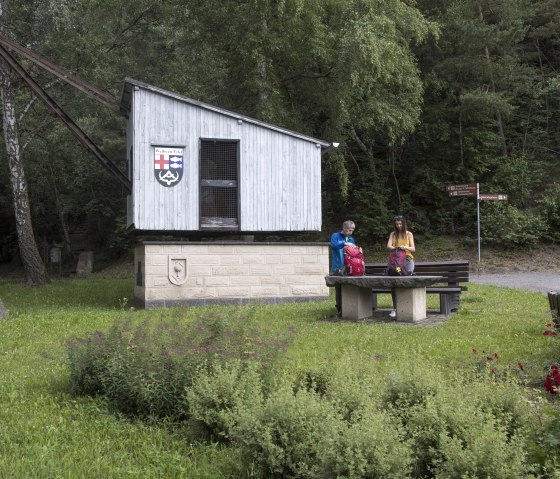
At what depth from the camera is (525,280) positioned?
2236cm

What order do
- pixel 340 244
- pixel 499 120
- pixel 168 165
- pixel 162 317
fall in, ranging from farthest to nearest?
pixel 499 120 < pixel 168 165 < pixel 340 244 < pixel 162 317

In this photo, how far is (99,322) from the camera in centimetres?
1310

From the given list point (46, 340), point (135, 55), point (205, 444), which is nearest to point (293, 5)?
point (135, 55)

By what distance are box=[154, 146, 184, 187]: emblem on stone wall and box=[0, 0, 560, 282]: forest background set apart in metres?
2.23

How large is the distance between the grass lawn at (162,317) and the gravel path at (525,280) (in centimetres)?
306

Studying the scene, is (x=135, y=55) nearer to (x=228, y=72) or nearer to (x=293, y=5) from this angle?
(x=228, y=72)

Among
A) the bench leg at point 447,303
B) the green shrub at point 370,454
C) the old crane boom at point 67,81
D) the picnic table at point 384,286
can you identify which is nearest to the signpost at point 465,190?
the bench leg at point 447,303

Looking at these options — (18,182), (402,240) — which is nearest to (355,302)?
(402,240)

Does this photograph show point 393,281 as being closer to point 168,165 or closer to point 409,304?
point 409,304

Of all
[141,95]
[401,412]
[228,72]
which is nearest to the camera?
[401,412]

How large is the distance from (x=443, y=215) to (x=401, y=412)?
91.9 feet

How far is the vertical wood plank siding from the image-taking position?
16.6m

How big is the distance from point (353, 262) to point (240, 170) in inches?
206

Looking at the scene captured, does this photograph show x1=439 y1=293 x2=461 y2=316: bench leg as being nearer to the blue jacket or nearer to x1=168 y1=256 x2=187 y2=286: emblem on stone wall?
the blue jacket
